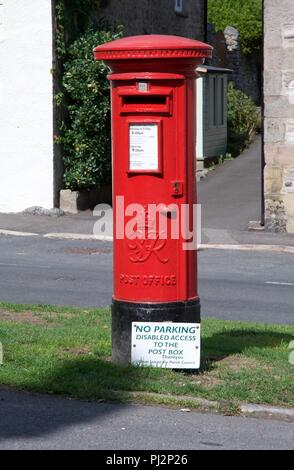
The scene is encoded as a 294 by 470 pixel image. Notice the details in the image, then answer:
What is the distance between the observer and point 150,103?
7.41 m

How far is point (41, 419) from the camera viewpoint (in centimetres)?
641

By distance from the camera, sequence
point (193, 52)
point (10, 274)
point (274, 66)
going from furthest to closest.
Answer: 1. point (274, 66)
2. point (10, 274)
3. point (193, 52)

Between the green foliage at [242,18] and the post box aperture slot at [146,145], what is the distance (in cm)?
2977

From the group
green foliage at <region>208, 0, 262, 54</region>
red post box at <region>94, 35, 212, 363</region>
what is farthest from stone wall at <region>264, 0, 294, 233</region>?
green foliage at <region>208, 0, 262, 54</region>

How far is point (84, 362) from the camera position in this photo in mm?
7645

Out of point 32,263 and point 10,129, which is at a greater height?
point 10,129

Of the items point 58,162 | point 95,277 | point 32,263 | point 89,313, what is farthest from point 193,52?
point 58,162

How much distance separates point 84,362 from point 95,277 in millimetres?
6417

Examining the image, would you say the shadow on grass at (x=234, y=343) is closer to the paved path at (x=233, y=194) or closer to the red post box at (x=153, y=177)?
the red post box at (x=153, y=177)

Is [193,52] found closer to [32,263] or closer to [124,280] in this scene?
[124,280]

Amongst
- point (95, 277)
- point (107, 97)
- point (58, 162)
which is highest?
point (107, 97)

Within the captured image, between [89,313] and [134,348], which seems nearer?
[134,348]

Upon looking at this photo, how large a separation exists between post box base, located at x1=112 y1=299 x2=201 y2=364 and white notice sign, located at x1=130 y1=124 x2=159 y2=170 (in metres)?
1.02

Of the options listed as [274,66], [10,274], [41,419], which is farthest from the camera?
[274,66]
